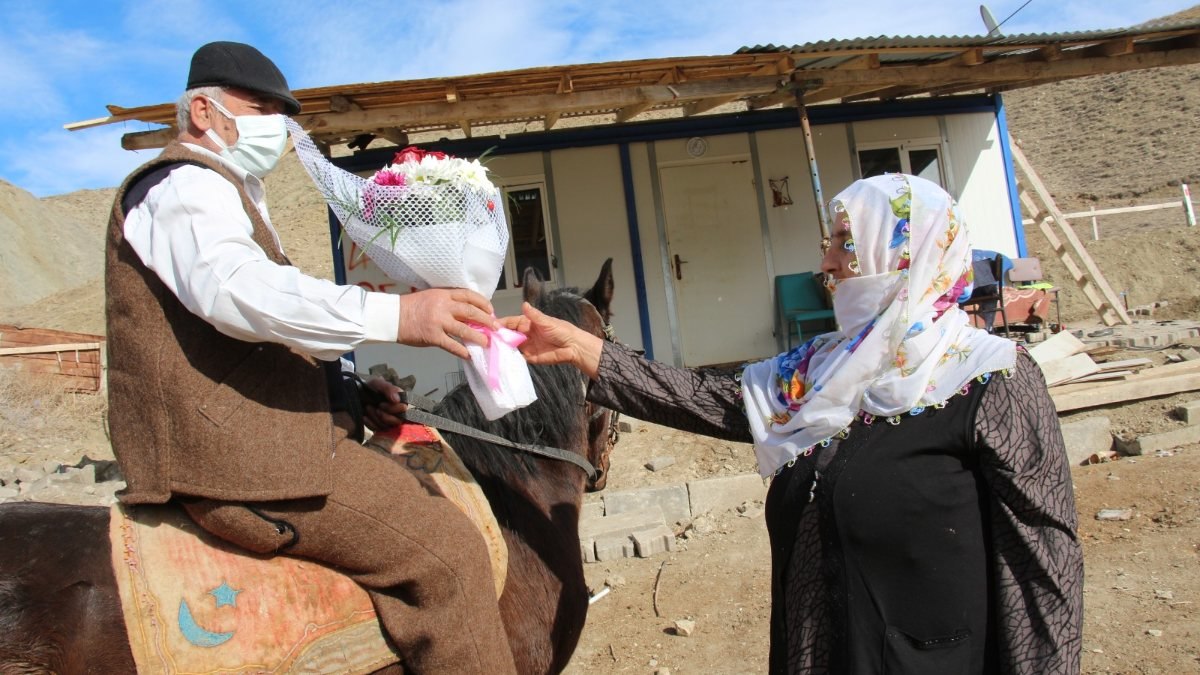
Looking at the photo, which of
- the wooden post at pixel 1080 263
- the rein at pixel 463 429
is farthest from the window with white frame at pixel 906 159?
the rein at pixel 463 429

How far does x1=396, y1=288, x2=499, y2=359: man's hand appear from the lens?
185cm

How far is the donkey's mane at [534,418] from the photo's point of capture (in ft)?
8.81

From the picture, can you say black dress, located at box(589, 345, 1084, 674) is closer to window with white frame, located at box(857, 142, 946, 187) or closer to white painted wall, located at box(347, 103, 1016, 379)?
white painted wall, located at box(347, 103, 1016, 379)

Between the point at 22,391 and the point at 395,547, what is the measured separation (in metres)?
13.3

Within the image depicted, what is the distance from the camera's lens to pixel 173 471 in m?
1.81

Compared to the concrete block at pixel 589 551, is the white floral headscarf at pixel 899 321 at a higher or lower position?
higher

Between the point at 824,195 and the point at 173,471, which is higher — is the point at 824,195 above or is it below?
above

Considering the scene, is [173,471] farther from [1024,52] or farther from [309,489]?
[1024,52]

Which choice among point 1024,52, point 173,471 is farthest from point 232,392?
point 1024,52

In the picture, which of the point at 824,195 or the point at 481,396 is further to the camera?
the point at 824,195

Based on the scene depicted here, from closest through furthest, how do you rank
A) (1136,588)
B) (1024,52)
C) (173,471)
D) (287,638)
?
1. (173,471)
2. (287,638)
3. (1136,588)
4. (1024,52)

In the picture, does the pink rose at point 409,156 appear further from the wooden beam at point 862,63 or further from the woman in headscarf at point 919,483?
the wooden beam at point 862,63

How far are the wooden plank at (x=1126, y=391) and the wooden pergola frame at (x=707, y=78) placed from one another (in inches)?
153

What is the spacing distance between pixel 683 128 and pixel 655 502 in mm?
6120
